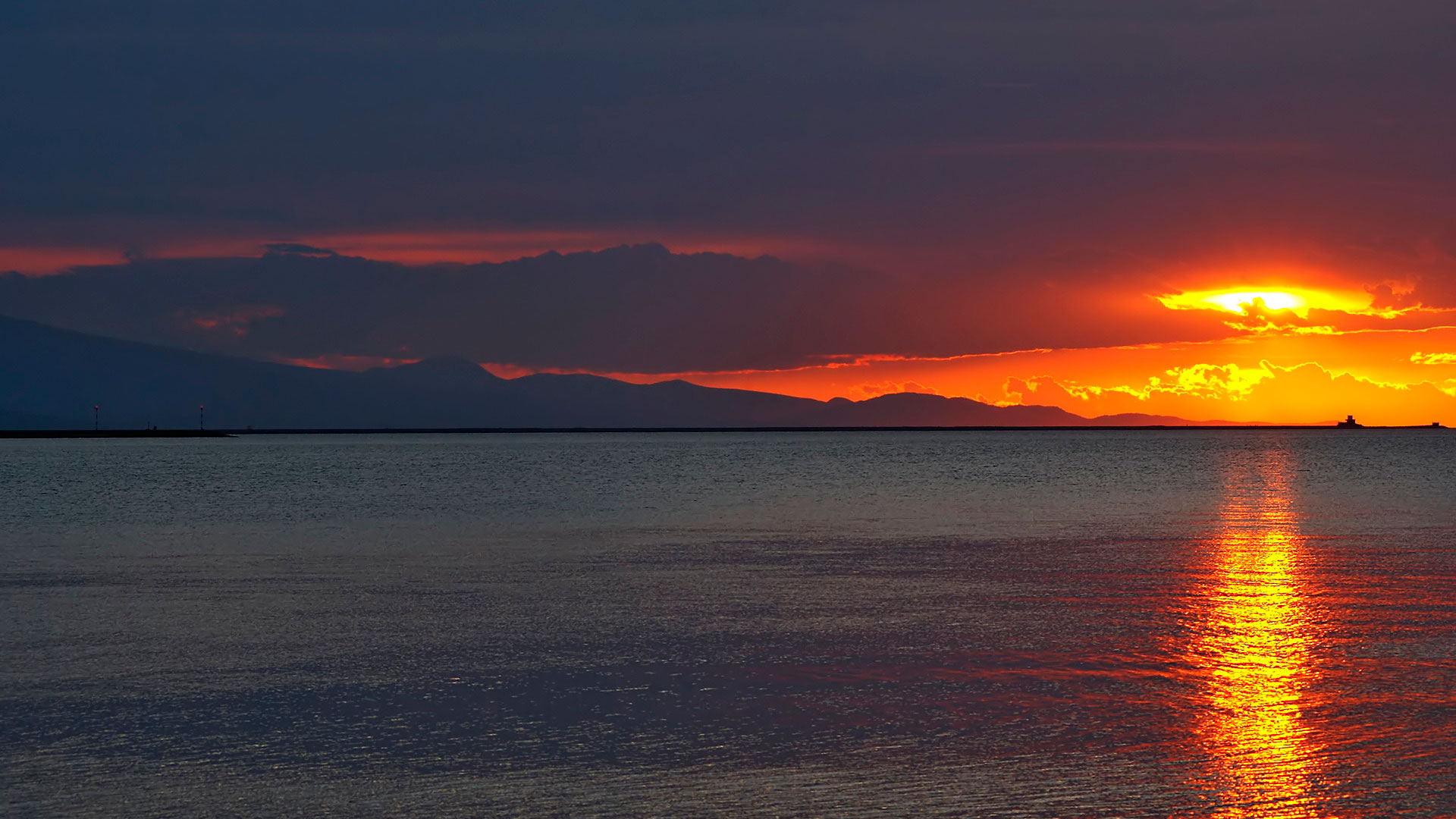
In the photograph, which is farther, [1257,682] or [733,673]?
[733,673]

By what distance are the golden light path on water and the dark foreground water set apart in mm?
63

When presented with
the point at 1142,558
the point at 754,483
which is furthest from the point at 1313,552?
the point at 754,483

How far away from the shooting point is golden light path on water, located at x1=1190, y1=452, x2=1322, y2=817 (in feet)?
39.5

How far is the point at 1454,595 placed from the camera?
2453cm

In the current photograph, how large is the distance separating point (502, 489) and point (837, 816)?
2579 inches

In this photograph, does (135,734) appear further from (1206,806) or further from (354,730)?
(1206,806)

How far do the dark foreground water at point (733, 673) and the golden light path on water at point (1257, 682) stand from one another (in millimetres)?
63

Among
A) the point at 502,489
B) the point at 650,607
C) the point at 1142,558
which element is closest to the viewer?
the point at 650,607

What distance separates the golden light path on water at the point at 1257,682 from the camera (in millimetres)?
12039

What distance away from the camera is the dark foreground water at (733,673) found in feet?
39.8

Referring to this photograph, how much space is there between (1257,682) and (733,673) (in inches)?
256

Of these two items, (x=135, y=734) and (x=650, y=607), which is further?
(x=650, y=607)

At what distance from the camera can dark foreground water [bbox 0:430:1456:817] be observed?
39.8ft

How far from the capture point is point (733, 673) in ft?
56.9
